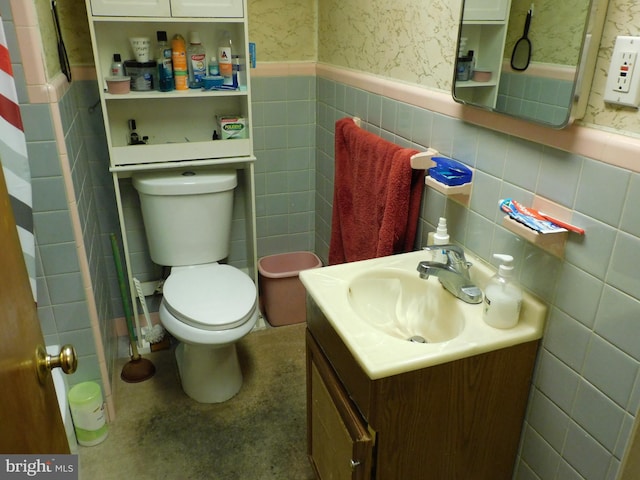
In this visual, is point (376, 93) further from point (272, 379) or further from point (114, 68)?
point (272, 379)

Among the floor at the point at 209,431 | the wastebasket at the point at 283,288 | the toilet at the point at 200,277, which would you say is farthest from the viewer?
the wastebasket at the point at 283,288

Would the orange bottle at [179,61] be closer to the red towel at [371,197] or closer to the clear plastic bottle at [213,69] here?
the clear plastic bottle at [213,69]

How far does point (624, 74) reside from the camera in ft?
2.88

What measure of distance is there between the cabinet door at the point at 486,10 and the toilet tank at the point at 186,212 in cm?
125

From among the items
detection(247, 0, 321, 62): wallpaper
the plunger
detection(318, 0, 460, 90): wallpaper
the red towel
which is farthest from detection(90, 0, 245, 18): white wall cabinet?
the plunger

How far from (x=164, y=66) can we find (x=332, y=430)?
1545 mm

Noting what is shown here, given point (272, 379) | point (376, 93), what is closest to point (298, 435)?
point (272, 379)

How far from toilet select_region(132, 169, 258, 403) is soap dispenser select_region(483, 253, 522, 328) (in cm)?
101

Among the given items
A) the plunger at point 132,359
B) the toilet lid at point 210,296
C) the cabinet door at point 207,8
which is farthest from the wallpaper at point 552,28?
the plunger at point 132,359

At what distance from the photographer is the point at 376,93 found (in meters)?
1.79

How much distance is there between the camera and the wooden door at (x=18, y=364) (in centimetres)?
69

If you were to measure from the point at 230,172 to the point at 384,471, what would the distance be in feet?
4.84

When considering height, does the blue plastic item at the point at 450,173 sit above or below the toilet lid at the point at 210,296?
above

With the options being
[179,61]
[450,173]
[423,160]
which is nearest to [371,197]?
[423,160]
